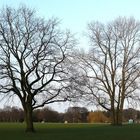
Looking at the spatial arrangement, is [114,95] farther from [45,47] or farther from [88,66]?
[45,47]

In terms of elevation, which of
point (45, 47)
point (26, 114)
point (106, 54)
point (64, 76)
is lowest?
point (26, 114)

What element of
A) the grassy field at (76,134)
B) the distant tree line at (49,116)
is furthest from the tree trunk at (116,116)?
the distant tree line at (49,116)

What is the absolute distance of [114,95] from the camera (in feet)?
227

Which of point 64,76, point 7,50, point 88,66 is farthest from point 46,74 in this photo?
point 88,66

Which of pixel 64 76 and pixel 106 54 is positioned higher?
pixel 106 54

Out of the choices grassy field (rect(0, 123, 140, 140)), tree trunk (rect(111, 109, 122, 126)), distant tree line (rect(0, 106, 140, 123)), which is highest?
distant tree line (rect(0, 106, 140, 123))

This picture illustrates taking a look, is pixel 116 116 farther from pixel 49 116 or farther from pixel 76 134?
pixel 49 116

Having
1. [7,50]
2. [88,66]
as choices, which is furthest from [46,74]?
[88,66]

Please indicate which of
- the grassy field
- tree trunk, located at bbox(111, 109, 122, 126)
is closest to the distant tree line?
tree trunk, located at bbox(111, 109, 122, 126)

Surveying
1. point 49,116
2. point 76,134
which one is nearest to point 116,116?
point 76,134

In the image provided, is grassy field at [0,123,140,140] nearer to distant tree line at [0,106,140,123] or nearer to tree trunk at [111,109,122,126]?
tree trunk at [111,109,122,126]

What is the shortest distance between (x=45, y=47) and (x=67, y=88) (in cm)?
498

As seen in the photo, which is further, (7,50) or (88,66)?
(88,66)

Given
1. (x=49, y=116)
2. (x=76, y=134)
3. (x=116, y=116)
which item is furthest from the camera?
(x=49, y=116)
